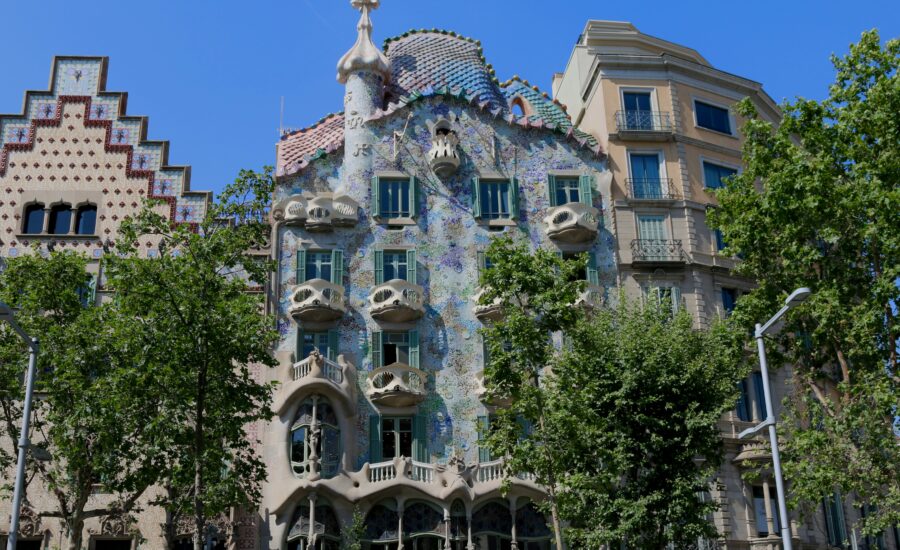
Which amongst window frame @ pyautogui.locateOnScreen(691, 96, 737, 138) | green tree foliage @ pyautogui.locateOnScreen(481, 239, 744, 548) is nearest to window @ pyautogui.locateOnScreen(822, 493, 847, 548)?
green tree foliage @ pyautogui.locateOnScreen(481, 239, 744, 548)

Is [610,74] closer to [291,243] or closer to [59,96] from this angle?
[291,243]

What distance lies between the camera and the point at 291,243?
36.6m

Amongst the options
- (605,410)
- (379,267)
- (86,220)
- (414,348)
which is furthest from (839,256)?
(86,220)

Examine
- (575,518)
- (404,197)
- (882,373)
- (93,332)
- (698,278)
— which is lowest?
(575,518)

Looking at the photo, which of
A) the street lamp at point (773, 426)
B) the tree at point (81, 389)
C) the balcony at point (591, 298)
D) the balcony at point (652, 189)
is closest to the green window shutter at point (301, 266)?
the tree at point (81, 389)

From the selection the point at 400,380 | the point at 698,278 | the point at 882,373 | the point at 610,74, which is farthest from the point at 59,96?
the point at 882,373

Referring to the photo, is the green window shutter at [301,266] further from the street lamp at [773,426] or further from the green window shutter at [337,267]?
the street lamp at [773,426]

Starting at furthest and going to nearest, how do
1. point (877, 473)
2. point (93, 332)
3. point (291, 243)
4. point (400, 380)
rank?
point (291, 243)
point (400, 380)
point (93, 332)
point (877, 473)

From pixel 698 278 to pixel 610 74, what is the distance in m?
8.51

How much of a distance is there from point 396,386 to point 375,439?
1.82m

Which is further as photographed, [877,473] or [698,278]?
[698,278]

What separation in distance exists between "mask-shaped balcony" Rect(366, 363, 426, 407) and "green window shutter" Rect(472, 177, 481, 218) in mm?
6383

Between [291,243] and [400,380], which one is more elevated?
[291,243]

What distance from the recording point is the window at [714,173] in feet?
129
